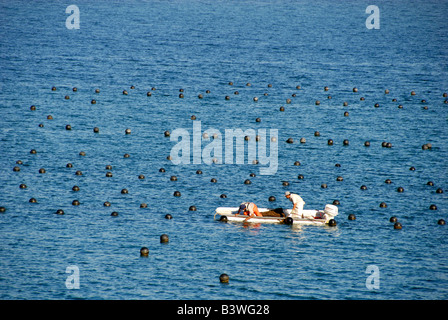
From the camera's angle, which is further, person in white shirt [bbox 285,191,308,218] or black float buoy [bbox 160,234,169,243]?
person in white shirt [bbox 285,191,308,218]

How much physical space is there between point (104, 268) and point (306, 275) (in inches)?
424

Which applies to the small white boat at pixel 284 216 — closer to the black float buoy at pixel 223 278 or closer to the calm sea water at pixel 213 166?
the calm sea water at pixel 213 166

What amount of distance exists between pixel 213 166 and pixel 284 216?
451 inches

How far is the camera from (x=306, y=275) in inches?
1415

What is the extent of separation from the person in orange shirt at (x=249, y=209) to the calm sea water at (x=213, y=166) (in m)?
1.32

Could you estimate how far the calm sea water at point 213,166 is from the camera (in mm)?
35812
